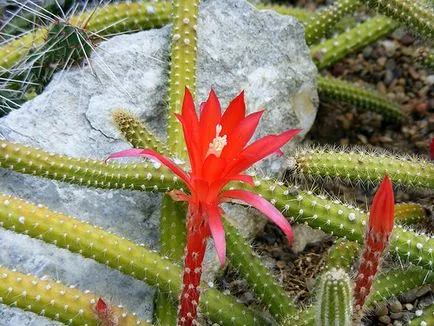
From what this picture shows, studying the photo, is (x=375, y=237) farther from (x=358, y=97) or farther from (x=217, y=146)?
(x=358, y=97)

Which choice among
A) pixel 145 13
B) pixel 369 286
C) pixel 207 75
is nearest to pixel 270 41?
pixel 207 75

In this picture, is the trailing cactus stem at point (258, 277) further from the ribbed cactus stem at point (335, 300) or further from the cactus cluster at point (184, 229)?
the ribbed cactus stem at point (335, 300)

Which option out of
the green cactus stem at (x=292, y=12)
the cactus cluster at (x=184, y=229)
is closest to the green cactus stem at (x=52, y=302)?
the cactus cluster at (x=184, y=229)

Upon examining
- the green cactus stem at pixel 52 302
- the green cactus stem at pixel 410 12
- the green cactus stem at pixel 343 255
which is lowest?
the green cactus stem at pixel 52 302

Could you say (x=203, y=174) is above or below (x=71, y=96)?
above

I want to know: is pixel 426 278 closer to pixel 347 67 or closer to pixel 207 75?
pixel 207 75

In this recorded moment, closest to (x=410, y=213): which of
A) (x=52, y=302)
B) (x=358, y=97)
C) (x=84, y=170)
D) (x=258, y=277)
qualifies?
(x=258, y=277)
